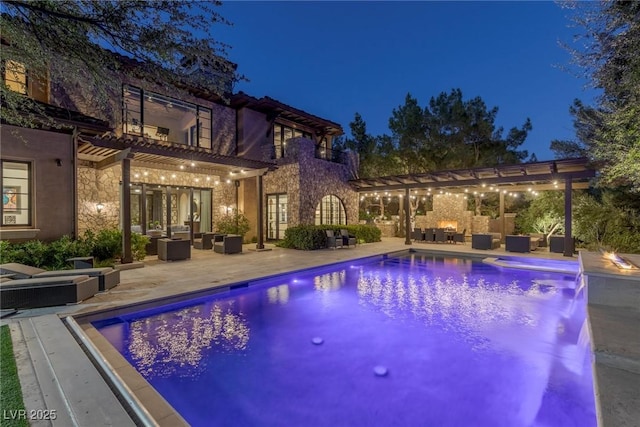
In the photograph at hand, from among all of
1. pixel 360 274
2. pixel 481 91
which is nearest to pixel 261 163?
pixel 360 274

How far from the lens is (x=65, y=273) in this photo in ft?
18.2

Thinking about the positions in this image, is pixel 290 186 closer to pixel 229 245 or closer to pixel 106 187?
pixel 229 245

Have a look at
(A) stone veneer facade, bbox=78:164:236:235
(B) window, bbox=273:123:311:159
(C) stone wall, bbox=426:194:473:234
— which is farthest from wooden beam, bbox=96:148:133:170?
(C) stone wall, bbox=426:194:473:234

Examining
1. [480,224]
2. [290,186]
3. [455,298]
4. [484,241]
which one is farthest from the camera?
[480,224]

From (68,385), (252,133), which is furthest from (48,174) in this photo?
(252,133)

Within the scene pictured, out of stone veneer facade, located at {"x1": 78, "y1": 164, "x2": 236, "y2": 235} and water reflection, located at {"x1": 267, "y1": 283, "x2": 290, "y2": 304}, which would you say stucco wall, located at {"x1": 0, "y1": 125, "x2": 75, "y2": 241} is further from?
water reflection, located at {"x1": 267, "y1": 283, "x2": 290, "y2": 304}

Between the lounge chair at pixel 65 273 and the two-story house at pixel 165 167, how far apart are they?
7.58 feet

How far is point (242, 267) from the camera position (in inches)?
345

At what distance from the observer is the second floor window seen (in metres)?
12.0

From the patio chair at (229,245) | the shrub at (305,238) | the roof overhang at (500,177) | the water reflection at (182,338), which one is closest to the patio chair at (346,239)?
the shrub at (305,238)

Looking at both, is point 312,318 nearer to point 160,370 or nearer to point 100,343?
point 160,370

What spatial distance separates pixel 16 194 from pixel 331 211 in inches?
478

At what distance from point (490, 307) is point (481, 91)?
86829 mm

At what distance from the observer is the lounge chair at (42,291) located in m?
4.70
